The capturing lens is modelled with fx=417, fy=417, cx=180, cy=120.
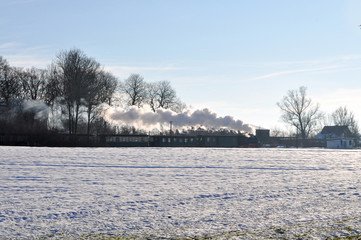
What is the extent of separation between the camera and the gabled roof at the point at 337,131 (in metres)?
99.2

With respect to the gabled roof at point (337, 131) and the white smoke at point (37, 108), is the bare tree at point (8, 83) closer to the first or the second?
the white smoke at point (37, 108)

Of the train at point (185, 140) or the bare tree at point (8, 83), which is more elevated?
the bare tree at point (8, 83)

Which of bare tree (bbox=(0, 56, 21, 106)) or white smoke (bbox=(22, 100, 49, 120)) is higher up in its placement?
bare tree (bbox=(0, 56, 21, 106))

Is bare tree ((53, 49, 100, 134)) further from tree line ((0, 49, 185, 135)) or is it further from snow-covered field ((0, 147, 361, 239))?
snow-covered field ((0, 147, 361, 239))

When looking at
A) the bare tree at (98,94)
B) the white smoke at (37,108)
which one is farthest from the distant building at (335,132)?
the white smoke at (37,108)

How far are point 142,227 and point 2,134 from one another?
4320 cm

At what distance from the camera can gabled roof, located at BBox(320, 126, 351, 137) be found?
325 feet

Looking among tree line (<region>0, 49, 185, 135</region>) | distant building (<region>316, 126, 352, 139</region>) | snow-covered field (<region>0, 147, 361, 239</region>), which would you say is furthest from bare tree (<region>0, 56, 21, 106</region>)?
distant building (<region>316, 126, 352, 139</region>)

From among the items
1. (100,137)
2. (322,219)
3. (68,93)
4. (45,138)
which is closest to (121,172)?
(322,219)

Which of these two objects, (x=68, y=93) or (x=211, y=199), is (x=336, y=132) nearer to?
(x=68, y=93)

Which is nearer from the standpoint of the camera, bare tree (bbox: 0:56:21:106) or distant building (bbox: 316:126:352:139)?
bare tree (bbox: 0:56:21:106)

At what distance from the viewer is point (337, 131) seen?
100312 millimetres

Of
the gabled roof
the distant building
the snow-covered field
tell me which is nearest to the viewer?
the snow-covered field

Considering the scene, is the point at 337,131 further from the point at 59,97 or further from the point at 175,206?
the point at 175,206
